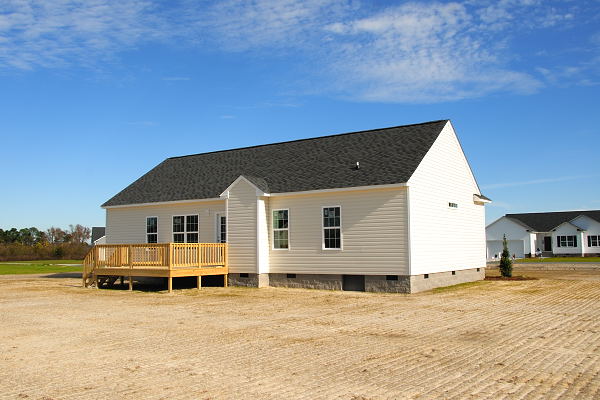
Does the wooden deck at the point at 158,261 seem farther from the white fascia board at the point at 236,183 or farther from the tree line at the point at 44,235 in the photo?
the tree line at the point at 44,235

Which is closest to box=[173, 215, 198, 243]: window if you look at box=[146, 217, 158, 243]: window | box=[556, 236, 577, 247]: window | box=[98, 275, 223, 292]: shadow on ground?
box=[146, 217, 158, 243]: window

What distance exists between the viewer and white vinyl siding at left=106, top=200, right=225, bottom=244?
24172mm

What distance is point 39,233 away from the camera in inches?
4227

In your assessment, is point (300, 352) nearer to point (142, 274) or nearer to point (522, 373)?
point (522, 373)

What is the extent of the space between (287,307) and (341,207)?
5.96m

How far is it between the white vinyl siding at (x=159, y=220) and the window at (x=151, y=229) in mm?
181

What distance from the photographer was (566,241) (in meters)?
63.6

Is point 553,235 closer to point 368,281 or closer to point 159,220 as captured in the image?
point 368,281

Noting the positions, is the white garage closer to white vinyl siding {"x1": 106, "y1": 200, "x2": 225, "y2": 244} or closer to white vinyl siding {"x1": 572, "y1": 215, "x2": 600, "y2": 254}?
white vinyl siding {"x1": 572, "y1": 215, "x2": 600, "y2": 254}

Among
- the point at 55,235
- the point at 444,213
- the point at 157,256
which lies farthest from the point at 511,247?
the point at 55,235

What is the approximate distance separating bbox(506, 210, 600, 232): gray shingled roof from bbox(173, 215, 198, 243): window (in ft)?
171

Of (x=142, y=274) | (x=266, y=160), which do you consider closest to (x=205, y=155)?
(x=266, y=160)

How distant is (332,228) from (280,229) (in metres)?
2.47

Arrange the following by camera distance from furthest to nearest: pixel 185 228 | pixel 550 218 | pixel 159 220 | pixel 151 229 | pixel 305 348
Result: 1. pixel 550 218
2. pixel 151 229
3. pixel 159 220
4. pixel 185 228
5. pixel 305 348
